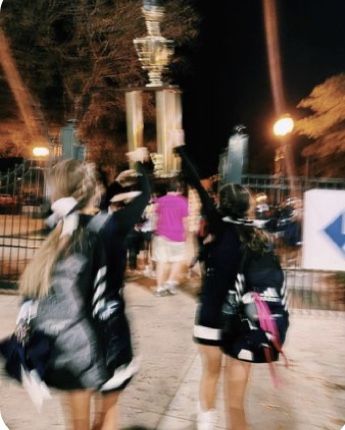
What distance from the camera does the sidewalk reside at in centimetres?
408

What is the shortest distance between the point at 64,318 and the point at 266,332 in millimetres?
1228

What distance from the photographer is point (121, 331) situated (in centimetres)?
273

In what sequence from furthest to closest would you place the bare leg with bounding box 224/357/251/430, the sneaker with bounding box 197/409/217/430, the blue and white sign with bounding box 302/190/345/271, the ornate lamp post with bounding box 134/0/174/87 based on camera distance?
the ornate lamp post with bounding box 134/0/174/87 → the blue and white sign with bounding box 302/190/345/271 → the sneaker with bounding box 197/409/217/430 → the bare leg with bounding box 224/357/251/430

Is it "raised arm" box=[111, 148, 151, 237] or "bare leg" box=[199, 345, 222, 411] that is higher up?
"raised arm" box=[111, 148, 151, 237]

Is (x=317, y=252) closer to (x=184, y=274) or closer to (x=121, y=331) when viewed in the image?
(x=121, y=331)

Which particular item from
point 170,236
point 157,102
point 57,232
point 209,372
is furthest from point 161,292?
point 57,232

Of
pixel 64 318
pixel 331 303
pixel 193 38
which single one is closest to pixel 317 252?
pixel 64 318

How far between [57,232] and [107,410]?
929mm

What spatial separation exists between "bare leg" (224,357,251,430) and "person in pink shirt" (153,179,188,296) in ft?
15.9

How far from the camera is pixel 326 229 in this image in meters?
4.34

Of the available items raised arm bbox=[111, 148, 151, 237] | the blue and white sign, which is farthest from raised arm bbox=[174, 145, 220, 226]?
the blue and white sign

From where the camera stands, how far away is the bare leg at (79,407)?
2.62 m

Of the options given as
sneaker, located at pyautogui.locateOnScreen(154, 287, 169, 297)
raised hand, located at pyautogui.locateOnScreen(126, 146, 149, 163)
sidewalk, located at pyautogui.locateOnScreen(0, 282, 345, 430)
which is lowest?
sidewalk, located at pyautogui.locateOnScreen(0, 282, 345, 430)

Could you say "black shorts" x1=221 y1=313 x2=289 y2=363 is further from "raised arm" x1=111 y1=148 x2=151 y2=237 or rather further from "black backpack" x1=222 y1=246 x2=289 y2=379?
"raised arm" x1=111 y1=148 x2=151 y2=237
